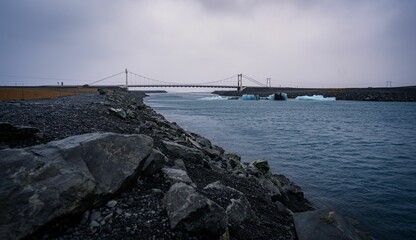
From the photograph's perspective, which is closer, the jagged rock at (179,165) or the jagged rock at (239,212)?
the jagged rock at (239,212)

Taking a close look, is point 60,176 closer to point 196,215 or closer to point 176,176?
point 196,215

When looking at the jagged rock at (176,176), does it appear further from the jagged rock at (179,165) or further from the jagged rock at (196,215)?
the jagged rock at (196,215)

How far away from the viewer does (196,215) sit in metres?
3.40

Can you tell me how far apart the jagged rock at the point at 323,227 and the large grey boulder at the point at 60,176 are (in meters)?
3.20

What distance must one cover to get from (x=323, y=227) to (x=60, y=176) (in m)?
4.30

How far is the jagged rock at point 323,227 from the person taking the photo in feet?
14.4

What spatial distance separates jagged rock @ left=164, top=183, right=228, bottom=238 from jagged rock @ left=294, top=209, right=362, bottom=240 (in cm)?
194

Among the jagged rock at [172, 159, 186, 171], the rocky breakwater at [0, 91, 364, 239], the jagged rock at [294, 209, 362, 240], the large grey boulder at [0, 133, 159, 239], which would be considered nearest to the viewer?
the large grey boulder at [0, 133, 159, 239]

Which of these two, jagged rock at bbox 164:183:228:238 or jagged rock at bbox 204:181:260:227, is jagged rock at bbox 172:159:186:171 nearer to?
jagged rock at bbox 204:181:260:227

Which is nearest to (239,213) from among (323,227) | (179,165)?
(323,227)

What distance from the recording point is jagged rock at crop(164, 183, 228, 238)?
338cm

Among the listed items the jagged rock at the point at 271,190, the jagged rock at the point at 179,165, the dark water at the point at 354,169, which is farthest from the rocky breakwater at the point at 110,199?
the dark water at the point at 354,169

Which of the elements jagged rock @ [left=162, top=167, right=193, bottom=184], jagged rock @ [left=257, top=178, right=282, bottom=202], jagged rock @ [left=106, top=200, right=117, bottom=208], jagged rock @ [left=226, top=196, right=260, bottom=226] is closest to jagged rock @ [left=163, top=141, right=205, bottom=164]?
jagged rock @ [left=162, top=167, right=193, bottom=184]

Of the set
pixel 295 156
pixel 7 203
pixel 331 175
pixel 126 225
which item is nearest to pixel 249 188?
pixel 126 225
